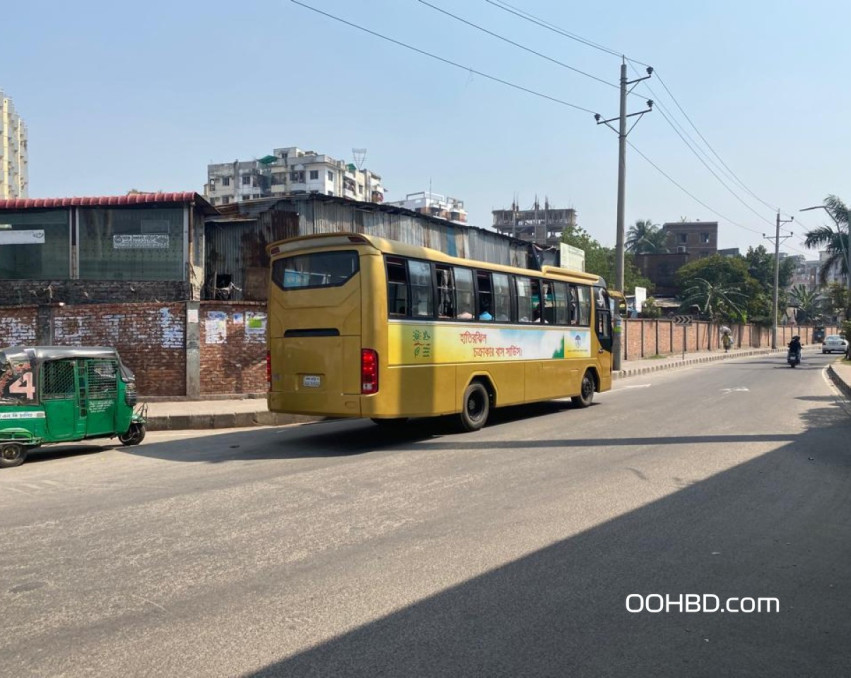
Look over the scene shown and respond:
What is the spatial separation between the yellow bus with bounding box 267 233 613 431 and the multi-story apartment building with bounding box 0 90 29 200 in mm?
97083

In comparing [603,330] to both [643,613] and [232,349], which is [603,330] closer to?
[232,349]

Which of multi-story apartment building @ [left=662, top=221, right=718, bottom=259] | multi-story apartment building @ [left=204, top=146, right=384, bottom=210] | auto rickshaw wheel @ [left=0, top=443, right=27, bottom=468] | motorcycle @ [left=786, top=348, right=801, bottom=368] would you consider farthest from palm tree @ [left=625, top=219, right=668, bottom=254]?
auto rickshaw wheel @ [left=0, top=443, right=27, bottom=468]

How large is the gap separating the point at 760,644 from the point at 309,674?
2446mm

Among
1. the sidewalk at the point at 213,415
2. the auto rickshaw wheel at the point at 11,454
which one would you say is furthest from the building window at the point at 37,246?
the auto rickshaw wheel at the point at 11,454

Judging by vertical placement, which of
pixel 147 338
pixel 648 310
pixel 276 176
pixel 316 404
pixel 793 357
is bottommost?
pixel 793 357

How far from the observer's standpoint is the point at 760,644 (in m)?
3.73

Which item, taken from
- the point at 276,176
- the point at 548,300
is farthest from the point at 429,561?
the point at 276,176

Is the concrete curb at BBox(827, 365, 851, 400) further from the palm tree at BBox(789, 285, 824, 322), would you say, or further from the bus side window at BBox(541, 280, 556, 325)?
the palm tree at BBox(789, 285, 824, 322)

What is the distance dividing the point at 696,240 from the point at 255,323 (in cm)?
10241

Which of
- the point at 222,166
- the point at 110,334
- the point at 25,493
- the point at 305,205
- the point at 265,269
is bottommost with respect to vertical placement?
the point at 25,493

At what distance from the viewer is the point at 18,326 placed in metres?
16.2

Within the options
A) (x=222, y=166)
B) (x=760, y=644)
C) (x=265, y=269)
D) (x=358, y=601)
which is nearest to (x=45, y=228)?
(x=265, y=269)

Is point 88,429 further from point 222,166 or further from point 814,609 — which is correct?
point 222,166

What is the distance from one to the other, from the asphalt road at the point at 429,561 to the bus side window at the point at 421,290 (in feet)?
7.49
